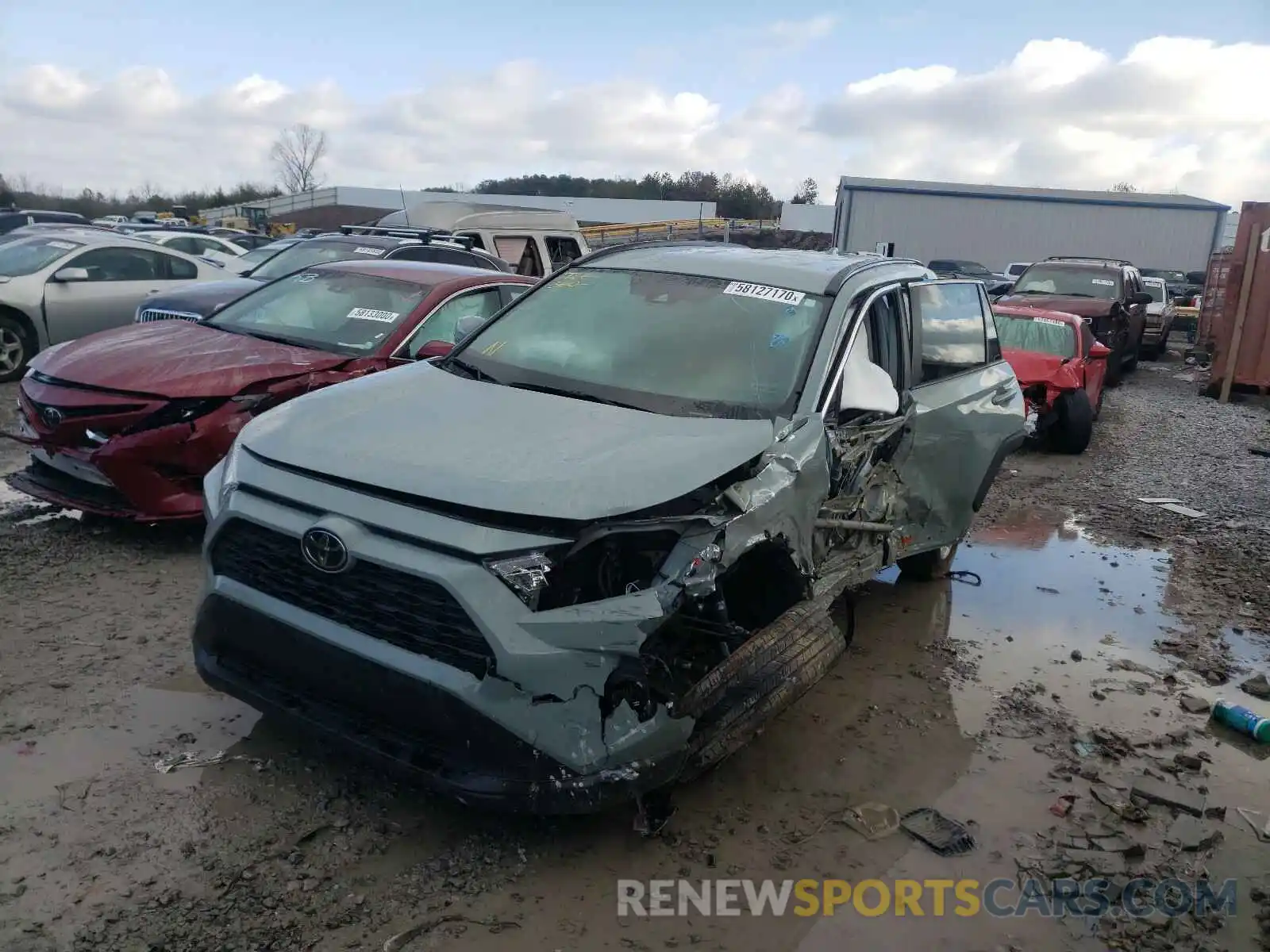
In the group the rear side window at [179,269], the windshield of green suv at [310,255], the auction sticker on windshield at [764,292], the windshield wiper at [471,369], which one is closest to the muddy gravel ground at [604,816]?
the windshield wiper at [471,369]

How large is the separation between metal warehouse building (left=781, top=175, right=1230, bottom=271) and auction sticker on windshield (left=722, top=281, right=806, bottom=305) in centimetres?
3335

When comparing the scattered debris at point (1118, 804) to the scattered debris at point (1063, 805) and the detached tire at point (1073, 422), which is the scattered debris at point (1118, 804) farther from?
the detached tire at point (1073, 422)

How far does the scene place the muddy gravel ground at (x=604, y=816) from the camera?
2.70 metres

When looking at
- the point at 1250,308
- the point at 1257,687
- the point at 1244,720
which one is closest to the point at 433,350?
the point at 1244,720

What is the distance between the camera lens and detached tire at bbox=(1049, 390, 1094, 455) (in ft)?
31.8

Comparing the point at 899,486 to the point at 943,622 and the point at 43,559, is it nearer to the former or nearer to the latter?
the point at 943,622

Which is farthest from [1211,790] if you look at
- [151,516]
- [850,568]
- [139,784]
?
[151,516]

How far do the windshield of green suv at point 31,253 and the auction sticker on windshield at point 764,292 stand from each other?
888 cm

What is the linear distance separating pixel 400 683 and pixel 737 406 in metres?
1.68

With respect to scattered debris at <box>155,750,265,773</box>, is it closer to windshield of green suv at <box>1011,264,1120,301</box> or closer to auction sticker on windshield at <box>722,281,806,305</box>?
auction sticker on windshield at <box>722,281,806,305</box>

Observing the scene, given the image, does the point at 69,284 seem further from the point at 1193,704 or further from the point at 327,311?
the point at 1193,704

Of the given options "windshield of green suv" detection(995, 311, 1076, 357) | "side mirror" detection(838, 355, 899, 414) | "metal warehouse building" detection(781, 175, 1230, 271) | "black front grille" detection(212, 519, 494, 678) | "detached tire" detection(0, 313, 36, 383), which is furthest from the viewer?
"metal warehouse building" detection(781, 175, 1230, 271)

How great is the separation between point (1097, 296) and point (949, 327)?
1120cm

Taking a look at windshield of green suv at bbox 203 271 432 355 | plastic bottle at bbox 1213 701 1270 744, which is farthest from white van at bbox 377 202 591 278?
plastic bottle at bbox 1213 701 1270 744
